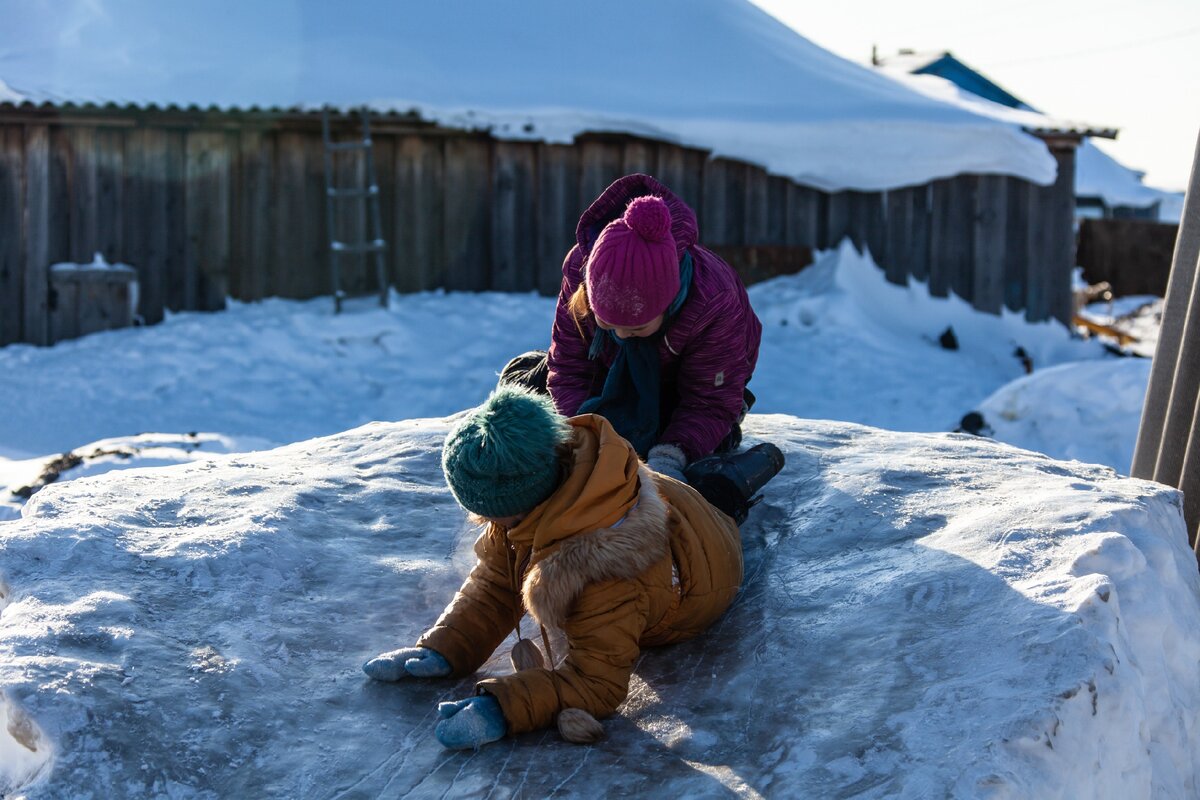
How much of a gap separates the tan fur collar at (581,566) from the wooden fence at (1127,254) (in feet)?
72.9

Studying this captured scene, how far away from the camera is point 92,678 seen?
233 centimetres

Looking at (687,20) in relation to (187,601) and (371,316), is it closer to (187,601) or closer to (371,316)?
(371,316)

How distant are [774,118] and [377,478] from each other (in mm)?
8439

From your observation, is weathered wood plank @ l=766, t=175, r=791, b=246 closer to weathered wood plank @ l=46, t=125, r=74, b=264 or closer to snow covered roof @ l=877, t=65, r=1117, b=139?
snow covered roof @ l=877, t=65, r=1117, b=139

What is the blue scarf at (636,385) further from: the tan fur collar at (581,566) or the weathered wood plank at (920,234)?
the weathered wood plank at (920,234)

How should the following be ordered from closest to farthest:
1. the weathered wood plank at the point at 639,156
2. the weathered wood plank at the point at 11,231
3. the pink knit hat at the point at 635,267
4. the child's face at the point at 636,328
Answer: the pink knit hat at the point at 635,267 < the child's face at the point at 636,328 < the weathered wood plank at the point at 11,231 < the weathered wood plank at the point at 639,156

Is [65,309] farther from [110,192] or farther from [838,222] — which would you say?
[838,222]

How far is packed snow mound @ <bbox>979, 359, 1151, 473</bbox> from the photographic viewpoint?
272 inches

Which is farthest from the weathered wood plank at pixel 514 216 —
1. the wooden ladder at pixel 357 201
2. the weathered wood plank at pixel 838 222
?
the weathered wood plank at pixel 838 222

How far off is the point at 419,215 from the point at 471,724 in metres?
9.12

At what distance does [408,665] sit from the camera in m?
2.50

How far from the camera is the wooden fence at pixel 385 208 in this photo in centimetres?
1039

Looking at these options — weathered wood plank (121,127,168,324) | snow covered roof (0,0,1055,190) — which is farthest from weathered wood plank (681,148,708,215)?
weathered wood plank (121,127,168,324)

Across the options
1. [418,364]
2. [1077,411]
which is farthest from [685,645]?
[418,364]
